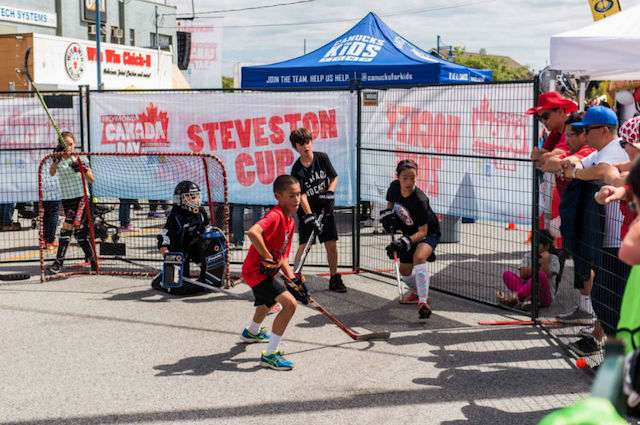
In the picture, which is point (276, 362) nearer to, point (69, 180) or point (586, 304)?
point (586, 304)

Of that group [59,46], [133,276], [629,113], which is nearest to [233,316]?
[133,276]

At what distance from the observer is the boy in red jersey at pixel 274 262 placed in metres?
5.64

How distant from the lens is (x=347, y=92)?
9.03m

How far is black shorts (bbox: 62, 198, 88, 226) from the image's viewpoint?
29.6ft

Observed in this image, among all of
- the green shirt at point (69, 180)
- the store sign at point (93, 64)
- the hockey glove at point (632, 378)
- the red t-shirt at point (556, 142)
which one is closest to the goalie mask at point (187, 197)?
the green shirt at point (69, 180)

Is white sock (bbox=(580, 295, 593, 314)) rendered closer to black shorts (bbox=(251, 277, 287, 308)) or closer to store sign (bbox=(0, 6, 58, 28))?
black shorts (bbox=(251, 277, 287, 308))

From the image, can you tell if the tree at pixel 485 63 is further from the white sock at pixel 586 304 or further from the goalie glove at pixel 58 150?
the white sock at pixel 586 304

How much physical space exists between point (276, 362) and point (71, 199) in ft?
16.0

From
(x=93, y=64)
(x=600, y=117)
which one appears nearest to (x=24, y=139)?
(x=600, y=117)

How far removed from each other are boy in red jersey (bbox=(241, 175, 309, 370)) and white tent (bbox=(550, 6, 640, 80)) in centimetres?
268

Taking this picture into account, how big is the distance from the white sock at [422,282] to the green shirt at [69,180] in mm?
4800

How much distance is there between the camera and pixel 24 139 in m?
10.2

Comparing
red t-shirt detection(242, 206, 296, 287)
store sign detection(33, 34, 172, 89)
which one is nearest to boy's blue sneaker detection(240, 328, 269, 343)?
red t-shirt detection(242, 206, 296, 287)

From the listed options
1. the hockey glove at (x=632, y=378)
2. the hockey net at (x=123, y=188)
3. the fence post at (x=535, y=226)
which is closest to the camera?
the hockey glove at (x=632, y=378)
